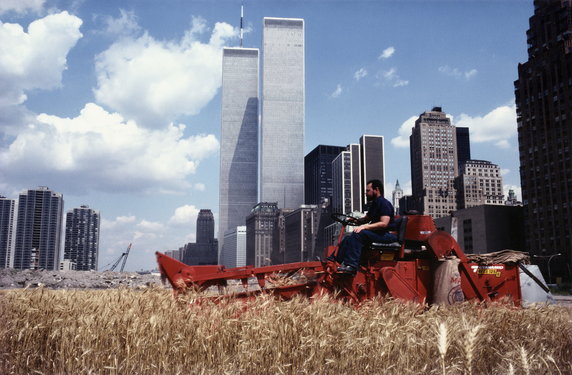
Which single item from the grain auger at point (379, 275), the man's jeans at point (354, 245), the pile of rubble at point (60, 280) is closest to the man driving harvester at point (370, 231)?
the man's jeans at point (354, 245)

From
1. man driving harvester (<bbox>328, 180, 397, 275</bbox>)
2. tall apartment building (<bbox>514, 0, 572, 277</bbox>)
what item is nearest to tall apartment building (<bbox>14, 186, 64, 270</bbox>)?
tall apartment building (<bbox>514, 0, 572, 277</bbox>)

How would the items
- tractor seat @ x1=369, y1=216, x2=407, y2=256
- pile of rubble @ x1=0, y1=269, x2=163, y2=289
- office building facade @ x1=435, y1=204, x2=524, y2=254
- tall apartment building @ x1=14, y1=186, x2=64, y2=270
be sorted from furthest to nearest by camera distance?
tall apartment building @ x1=14, y1=186, x2=64, y2=270 → office building facade @ x1=435, y1=204, x2=524, y2=254 → pile of rubble @ x1=0, y1=269, x2=163, y2=289 → tractor seat @ x1=369, y1=216, x2=407, y2=256

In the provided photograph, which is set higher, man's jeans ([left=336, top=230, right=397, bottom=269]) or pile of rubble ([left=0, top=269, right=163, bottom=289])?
man's jeans ([left=336, top=230, right=397, bottom=269])

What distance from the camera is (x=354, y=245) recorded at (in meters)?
9.17

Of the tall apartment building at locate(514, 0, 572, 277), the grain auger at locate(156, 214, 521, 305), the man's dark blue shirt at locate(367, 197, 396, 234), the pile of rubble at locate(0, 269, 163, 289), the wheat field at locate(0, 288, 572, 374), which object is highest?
the tall apartment building at locate(514, 0, 572, 277)

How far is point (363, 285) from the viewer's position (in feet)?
30.2

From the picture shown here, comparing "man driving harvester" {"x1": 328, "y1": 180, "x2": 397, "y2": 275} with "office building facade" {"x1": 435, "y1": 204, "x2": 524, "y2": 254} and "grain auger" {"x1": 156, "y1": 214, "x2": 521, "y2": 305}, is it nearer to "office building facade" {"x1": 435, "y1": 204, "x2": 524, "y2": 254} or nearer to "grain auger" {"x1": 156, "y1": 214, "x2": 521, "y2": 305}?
"grain auger" {"x1": 156, "y1": 214, "x2": 521, "y2": 305}

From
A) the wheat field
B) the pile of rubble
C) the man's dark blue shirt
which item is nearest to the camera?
the wheat field

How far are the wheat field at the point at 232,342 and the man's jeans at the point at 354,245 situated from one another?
2004 mm

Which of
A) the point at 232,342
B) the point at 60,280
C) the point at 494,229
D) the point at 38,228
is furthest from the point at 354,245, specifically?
the point at 38,228

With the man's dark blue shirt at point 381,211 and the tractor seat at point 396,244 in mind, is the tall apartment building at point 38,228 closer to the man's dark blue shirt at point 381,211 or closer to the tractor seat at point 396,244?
the man's dark blue shirt at point 381,211

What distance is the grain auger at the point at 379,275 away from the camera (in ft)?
30.2

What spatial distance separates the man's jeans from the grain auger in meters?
0.15

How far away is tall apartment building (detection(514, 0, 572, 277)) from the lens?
120 metres
